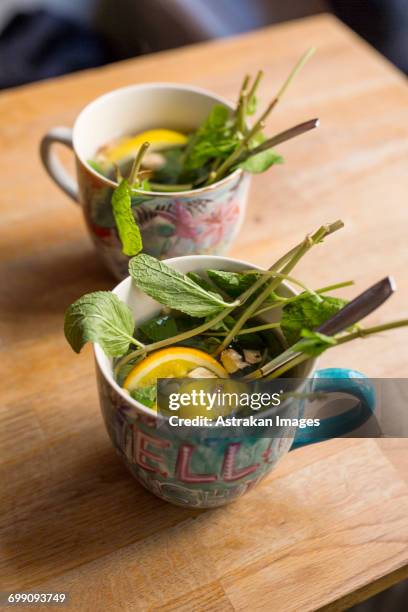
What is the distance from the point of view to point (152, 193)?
662 mm

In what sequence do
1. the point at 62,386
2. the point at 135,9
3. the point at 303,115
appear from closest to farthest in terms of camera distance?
the point at 62,386
the point at 303,115
the point at 135,9

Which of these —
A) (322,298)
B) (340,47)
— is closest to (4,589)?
(322,298)

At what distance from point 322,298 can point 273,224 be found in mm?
328

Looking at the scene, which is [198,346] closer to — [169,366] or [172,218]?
[169,366]

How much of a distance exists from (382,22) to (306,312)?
1.23 metres

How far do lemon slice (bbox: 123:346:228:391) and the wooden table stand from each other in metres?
0.11

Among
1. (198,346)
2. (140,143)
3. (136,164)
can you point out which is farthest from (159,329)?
(140,143)

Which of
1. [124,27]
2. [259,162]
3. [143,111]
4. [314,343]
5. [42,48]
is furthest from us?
[124,27]

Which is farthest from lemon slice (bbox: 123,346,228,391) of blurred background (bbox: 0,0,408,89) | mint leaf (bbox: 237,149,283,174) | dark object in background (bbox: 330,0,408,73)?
dark object in background (bbox: 330,0,408,73)

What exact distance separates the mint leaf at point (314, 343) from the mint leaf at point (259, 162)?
0.26 meters

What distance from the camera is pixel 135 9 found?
1609 mm

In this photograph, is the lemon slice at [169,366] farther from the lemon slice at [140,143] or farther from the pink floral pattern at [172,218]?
the lemon slice at [140,143]

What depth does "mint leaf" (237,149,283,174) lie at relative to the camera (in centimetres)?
71

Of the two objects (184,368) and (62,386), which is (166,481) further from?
(62,386)
